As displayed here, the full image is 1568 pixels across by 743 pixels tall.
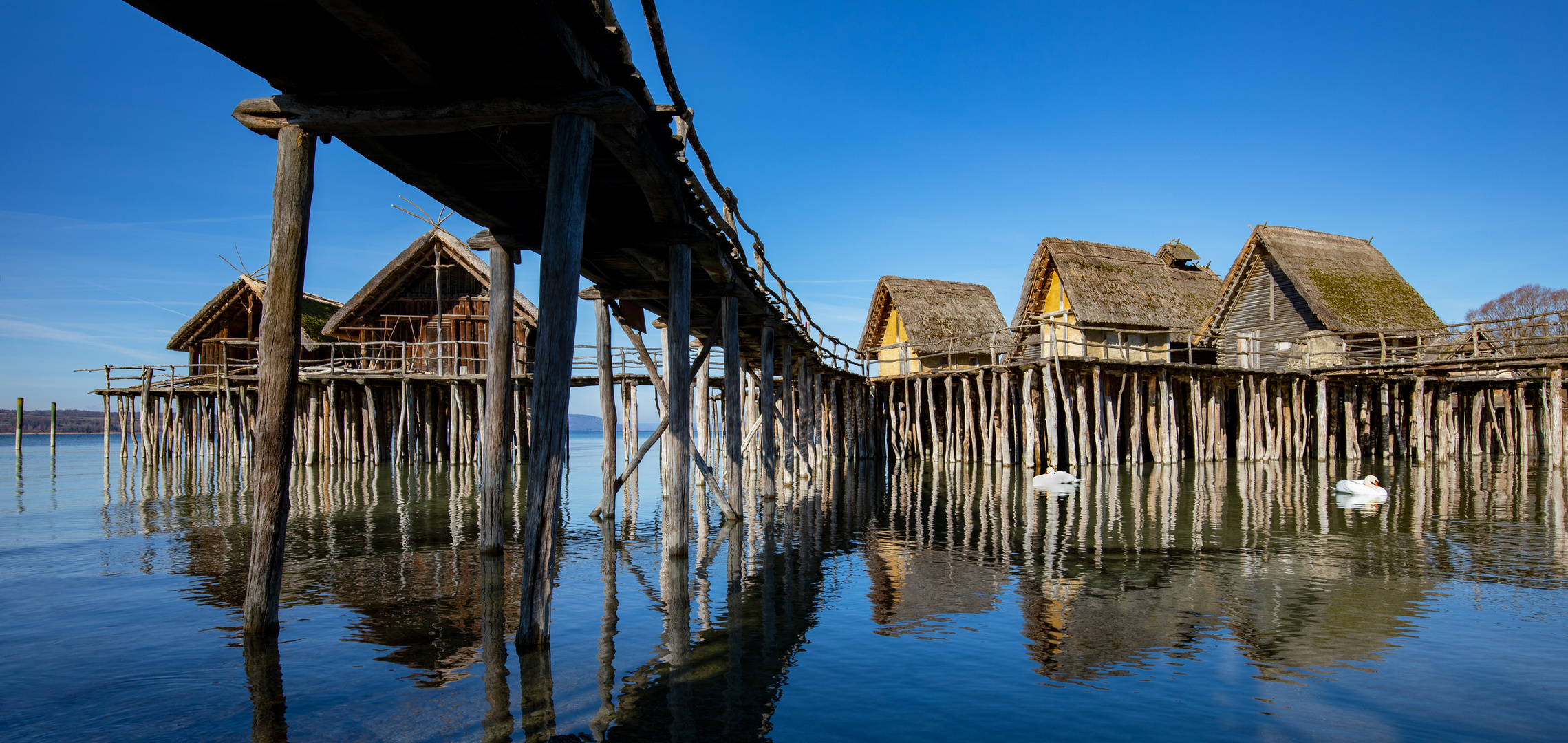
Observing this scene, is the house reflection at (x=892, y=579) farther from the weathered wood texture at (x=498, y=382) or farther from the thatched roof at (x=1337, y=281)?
the thatched roof at (x=1337, y=281)

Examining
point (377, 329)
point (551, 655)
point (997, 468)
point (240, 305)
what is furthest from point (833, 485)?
point (240, 305)

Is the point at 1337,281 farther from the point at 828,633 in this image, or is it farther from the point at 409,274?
the point at 409,274

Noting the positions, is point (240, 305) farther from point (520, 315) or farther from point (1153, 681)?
point (1153, 681)

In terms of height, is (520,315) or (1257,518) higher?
(520,315)

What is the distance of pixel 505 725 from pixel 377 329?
2423cm

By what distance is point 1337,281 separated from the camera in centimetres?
2502

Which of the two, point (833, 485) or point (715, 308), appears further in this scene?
point (833, 485)

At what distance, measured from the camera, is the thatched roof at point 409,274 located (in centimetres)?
2386

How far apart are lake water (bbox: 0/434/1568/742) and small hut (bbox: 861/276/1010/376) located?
16.1 metres

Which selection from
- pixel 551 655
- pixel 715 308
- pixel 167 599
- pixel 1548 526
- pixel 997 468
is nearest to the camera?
pixel 551 655

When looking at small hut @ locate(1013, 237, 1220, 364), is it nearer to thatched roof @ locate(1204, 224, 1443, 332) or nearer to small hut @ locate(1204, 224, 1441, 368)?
small hut @ locate(1204, 224, 1441, 368)

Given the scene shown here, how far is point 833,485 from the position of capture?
17328mm

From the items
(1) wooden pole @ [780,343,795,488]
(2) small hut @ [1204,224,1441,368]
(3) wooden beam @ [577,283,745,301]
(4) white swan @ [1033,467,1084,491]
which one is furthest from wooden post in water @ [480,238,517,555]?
(2) small hut @ [1204,224,1441,368]

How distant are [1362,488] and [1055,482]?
191 inches
